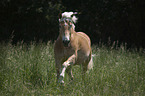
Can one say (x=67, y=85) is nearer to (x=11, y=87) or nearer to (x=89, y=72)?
(x=89, y=72)

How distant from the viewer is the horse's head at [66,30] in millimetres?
3738

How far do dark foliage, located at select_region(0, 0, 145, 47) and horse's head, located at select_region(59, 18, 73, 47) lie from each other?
312 inches

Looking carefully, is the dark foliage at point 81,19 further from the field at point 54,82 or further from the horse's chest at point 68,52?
the horse's chest at point 68,52

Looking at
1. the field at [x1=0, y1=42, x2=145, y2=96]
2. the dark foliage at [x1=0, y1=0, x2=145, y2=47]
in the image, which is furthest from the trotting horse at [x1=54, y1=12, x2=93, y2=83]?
the dark foliage at [x1=0, y1=0, x2=145, y2=47]

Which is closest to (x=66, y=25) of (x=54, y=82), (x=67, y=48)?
(x=67, y=48)

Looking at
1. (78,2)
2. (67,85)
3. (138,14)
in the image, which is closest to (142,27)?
(138,14)

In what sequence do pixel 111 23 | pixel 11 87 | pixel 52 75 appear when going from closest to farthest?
1. pixel 11 87
2. pixel 52 75
3. pixel 111 23

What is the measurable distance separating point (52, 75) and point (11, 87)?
3.30ft

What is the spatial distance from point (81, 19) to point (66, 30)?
9.33 meters

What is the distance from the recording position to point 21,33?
12.6 metres

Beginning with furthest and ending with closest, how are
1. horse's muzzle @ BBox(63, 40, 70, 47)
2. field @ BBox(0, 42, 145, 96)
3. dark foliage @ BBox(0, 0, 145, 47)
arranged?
dark foliage @ BBox(0, 0, 145, 47)
field @ BBox(0, 42, 145, 96)
horse's muzzle @ BBox(63, 40, 70, 47)

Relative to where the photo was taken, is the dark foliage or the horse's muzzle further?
the dark foliage

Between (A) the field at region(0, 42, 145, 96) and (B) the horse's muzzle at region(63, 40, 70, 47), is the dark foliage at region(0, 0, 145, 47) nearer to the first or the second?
(A) the field at region(0, 42, 145, 96)

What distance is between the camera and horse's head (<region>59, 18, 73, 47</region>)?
374 centimetres
